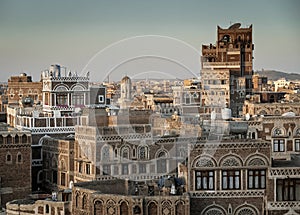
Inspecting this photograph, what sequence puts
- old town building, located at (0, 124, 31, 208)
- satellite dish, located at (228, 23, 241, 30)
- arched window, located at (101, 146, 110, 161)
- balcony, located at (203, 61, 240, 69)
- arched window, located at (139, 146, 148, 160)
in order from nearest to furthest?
arched window, located at (101, 146, 110, 161) → arched window, located at (139, 146, 148, 160) → old town building, located at (0, 124, 31, 208) → balcony, located at (203, 61, 240, 69) → satellite dish, located at (228, 23, 241, 30)

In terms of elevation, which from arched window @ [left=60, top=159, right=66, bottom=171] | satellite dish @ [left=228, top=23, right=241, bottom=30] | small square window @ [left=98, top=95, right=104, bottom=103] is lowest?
arched window @ [left=60, top=159, right=66, bottom=171]

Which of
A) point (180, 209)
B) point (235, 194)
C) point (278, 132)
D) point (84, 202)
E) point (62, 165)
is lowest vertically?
point (180, 209)

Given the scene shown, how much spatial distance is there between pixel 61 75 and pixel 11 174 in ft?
39.1

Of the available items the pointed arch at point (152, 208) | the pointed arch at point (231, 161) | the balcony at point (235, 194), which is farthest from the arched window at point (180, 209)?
the pointed arch at point (231, 161)

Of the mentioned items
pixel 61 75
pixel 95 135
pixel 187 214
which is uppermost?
pixel 61 75

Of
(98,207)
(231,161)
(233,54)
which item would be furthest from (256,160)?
(233,54)

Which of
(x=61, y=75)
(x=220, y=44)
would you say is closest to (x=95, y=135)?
(x=61, y=75)

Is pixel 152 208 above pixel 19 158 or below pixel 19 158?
below

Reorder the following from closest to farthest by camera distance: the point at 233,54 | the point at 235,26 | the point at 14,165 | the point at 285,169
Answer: the point at 285,169
the point at 14,165
the point at 235,26
the point at 233,54

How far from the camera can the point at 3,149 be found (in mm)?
40750

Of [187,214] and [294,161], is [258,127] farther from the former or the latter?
[187,214]

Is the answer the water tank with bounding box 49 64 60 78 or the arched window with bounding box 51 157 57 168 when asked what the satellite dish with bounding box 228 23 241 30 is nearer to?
the water tank with bounding box 49 64 60 78

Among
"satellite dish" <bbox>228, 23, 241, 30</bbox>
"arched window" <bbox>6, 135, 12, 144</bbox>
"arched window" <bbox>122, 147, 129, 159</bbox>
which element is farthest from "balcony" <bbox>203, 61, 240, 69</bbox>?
"arched window" <bbox>122, 147, 129, 159</bbox>

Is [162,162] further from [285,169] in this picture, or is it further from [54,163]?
[285,169]
